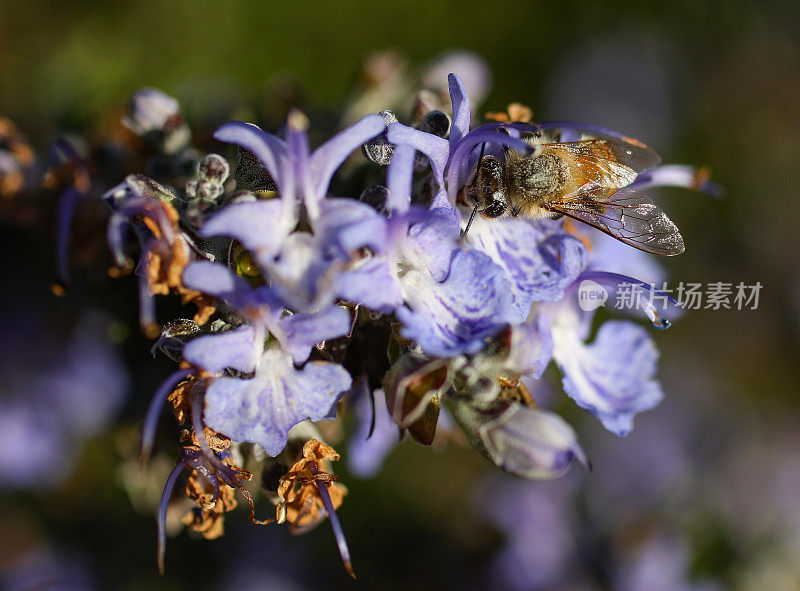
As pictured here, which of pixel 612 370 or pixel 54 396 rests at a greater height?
pixel 612 370

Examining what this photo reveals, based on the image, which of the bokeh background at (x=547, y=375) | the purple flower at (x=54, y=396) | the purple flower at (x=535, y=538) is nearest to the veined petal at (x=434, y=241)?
the bokeh background at (x=547, y=375)

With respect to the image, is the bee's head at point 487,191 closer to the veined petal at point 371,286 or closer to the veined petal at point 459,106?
the veined petal at point 459,106

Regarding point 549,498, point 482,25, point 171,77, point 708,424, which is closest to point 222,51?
point 171,77

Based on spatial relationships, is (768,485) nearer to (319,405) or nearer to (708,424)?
(708,424)

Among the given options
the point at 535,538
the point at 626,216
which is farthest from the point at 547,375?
the point at 626,216

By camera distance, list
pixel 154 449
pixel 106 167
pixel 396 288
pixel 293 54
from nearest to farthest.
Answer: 1. pixel 396 288
2. pixel 154 449
3. pixel 106 167
4. pixel 293 54

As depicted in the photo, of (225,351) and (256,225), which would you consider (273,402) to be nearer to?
(225,351)
